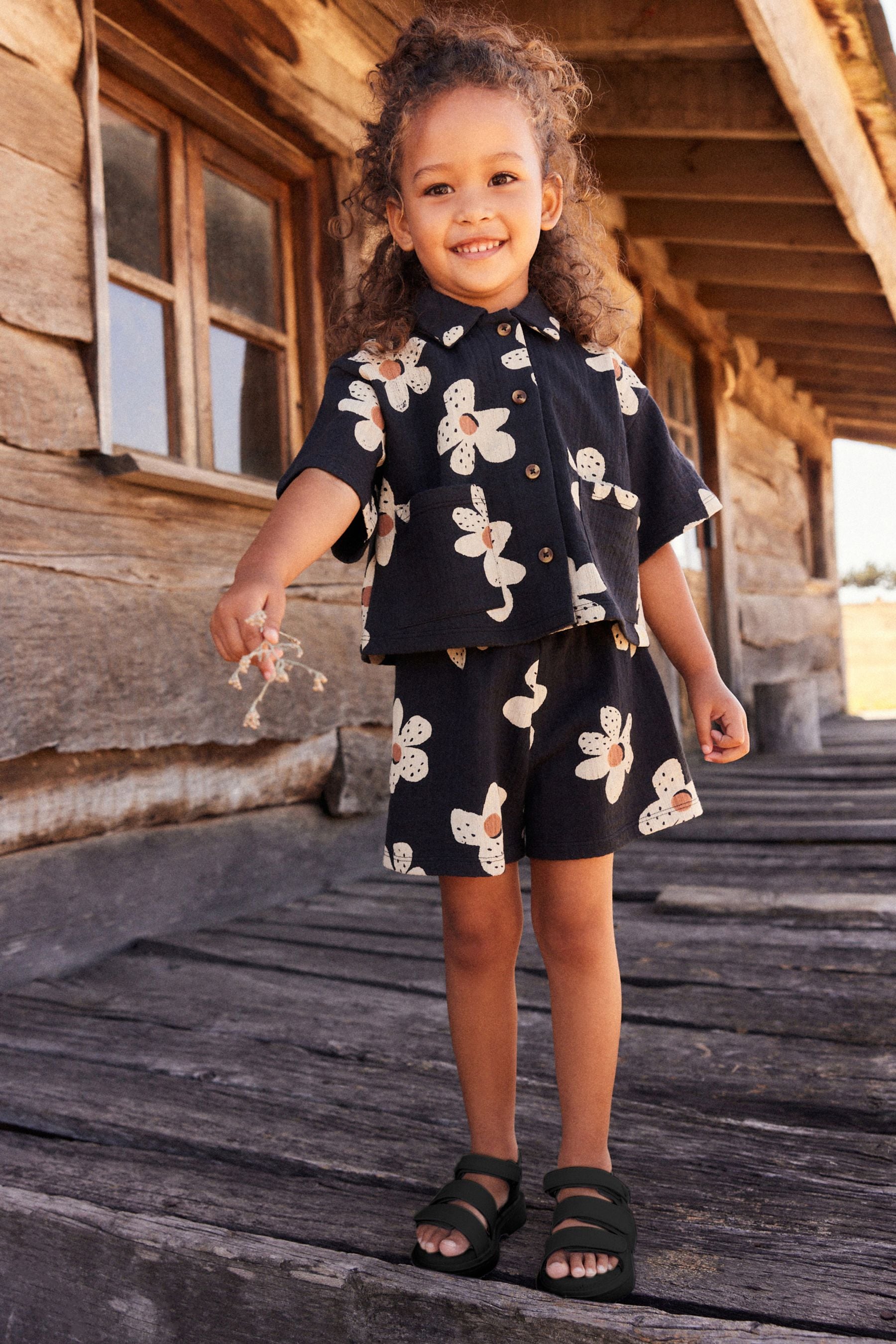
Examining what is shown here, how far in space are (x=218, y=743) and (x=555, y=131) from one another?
5.88 feet

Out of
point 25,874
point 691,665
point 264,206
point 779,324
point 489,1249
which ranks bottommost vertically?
point 489,1249

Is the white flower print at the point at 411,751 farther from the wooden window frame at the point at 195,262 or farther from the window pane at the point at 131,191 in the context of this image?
the window pane at the point at 131,191

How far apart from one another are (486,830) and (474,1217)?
17.0 inches

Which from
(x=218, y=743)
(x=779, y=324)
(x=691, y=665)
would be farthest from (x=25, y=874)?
(x=779, y=324)

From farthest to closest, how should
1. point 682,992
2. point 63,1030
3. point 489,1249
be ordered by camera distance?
point 682,992, point 63,1030, point 489,1249

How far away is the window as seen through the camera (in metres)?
2.74

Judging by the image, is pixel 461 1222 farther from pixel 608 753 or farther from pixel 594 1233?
pixel 608 753

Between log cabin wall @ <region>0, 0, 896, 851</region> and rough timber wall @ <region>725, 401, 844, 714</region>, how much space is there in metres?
2.08

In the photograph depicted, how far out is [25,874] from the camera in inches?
88.3

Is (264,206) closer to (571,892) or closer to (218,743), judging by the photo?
(218,743)

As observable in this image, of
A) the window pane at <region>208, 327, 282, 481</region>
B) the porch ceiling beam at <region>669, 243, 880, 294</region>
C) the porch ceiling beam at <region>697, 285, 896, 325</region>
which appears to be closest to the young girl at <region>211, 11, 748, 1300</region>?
the window pane at <region>208, 327, 282, 481</region>

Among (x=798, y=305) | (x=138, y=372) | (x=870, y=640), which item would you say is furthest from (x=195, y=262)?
(x=870, y=640)

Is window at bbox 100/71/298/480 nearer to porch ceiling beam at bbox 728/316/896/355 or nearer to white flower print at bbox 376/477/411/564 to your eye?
white flower print at bbox 376/477/411/564

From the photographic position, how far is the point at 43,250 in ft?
7.55
